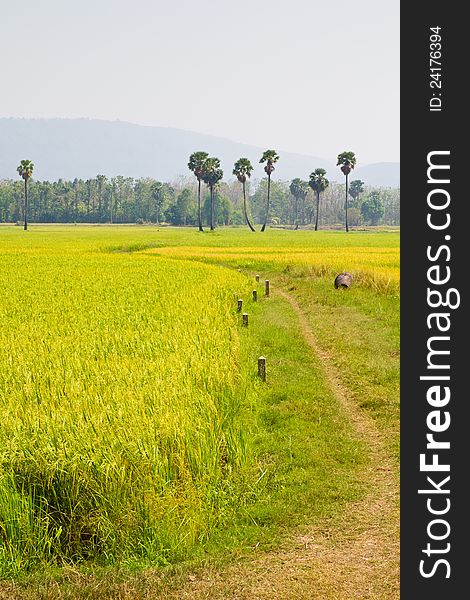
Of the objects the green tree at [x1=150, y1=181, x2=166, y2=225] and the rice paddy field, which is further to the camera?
the green tree at [x1=150, y1=181, x2=166, y2=225]

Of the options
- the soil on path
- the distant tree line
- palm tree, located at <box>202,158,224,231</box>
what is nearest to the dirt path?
the soil on path

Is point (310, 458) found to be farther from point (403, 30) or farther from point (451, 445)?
point (403, 30)

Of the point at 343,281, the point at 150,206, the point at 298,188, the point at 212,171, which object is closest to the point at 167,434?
the point at 343,281

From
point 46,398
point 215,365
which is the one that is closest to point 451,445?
point 46,398

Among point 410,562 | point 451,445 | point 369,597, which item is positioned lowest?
point 369,597

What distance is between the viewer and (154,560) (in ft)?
23.1

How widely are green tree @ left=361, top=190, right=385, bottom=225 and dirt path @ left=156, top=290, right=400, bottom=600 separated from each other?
158421mm

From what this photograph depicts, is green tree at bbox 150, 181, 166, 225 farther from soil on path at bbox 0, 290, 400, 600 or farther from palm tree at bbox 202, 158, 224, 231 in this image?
soil on path at bbox 0, 290, 400, 600

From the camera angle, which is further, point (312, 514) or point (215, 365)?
point (215, 365)

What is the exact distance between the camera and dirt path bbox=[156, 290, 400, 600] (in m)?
6.46

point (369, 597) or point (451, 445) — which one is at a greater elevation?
point (451, 445)

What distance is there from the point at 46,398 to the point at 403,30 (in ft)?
21.0

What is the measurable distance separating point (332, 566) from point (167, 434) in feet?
8.20

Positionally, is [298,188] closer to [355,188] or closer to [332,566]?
[355,188]
